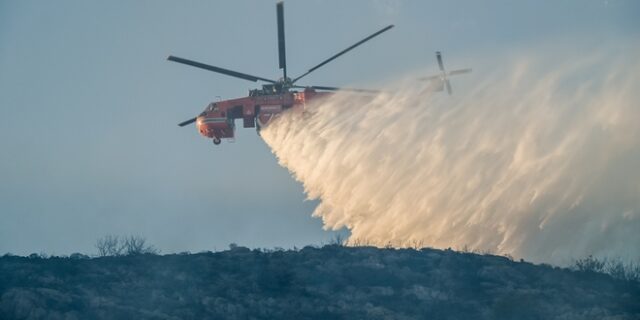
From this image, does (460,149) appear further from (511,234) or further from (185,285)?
(185,285)

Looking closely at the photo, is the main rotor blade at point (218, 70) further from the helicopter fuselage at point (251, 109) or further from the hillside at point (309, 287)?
the hillside at point (309, 287)

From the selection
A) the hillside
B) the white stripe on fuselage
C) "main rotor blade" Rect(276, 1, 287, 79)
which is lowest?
the hillside

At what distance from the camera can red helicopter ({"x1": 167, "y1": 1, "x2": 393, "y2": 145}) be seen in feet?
262

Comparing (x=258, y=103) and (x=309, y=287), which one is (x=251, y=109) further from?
(x=309, y=287)

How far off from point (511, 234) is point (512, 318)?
1553cm

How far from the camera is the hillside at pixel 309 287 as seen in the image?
198 feet

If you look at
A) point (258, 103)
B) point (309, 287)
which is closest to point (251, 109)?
point (258, 103)

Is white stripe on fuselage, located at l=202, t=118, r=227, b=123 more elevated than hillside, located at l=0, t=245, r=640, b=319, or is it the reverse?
white stripe on fuselage, located at l=202, t=118, r=227, b=123

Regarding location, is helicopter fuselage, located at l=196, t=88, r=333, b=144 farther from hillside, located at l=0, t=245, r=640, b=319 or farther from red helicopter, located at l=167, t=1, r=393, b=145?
hillside, located at l=0, t=245, r=640, b=319

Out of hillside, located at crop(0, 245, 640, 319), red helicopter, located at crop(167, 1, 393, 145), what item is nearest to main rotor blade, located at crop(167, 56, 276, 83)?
red helicopter, located at crop(167, 1, 393, 145)

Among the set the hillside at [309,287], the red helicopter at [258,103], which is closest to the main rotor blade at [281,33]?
the red helicopter at [258,103]

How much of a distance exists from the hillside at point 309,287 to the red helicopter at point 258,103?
1291 cm

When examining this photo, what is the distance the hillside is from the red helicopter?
42.3 feet

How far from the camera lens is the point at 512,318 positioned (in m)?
60.3
